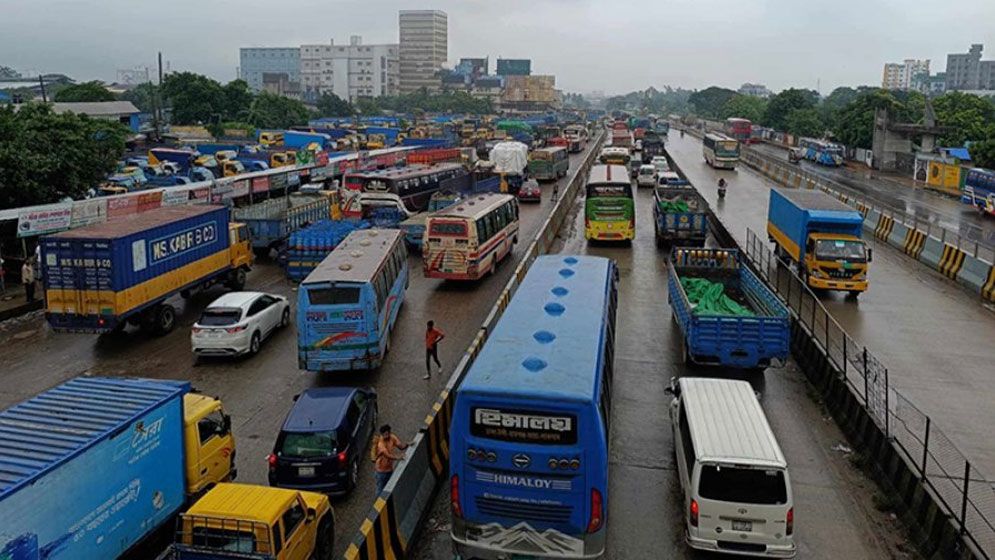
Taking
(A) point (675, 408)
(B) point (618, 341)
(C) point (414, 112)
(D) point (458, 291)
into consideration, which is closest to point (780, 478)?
(A) point (675, 408)

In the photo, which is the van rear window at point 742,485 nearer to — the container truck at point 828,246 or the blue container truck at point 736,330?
the blue container truck at point 736,330

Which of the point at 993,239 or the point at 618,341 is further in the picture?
the point at 993,239

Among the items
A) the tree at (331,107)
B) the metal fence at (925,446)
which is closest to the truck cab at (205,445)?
the metal fence at (925,446)

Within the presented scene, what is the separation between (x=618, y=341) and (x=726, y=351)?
158 inches

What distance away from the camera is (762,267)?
26328 millimetres

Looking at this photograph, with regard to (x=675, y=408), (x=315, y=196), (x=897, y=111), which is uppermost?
(x=897, y=111)

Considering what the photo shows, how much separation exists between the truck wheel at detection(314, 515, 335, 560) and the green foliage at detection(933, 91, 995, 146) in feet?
230

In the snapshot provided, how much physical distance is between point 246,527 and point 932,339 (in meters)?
17.8

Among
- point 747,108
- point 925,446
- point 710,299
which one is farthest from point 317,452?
point 747,108

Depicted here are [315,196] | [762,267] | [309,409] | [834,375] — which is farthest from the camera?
[315,196]

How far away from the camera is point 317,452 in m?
10.9

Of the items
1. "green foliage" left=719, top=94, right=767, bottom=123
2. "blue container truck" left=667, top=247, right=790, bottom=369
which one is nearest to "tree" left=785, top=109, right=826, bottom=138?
"green foliage" left=719, top=94, right=767, bottom=123

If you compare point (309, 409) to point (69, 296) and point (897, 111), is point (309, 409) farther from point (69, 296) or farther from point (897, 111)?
point (897, 111)

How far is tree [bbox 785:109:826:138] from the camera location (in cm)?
9844
